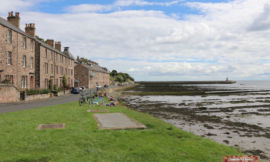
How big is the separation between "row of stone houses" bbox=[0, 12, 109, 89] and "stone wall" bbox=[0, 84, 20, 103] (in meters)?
3.50

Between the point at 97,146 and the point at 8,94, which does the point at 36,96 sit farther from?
the point at 97,146

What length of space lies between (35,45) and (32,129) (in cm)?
3320

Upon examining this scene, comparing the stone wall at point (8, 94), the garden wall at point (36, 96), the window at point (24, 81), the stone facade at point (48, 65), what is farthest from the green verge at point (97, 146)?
the stone facade at point (48, 65)

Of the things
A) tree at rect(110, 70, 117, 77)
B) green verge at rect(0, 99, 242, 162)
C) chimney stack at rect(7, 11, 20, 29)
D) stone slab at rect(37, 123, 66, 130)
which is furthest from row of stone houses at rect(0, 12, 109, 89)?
tree at rect(110, 70, 117, 77)

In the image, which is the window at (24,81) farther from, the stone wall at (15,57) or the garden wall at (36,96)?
the garden wall at (36,96)

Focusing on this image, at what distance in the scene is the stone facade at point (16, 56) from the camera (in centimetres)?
2801

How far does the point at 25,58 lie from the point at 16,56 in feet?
10.6

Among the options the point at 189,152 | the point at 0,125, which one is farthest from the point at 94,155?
the point at 0,125

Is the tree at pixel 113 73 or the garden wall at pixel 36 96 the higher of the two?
the tree at pixel 113 73

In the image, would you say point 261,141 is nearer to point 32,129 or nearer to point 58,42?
point 32,129

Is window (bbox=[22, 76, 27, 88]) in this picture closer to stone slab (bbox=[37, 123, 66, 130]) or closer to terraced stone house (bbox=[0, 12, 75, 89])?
terraced stone house (bbox=[0, 12, 75, 89])

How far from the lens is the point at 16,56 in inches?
1222

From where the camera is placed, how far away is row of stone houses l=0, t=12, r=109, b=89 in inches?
1123

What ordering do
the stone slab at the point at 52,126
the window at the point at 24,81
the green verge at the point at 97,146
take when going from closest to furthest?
the green verge at the point at 97,146, the stone slab at the point at 52,126, the window at the point at 24,81
